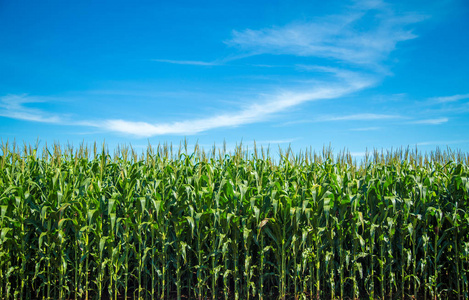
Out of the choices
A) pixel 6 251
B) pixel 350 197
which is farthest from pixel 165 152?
pixel 350 197

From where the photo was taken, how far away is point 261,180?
21.9 ft

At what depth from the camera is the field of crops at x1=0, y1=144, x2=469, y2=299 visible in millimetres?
6090

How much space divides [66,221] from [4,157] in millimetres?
2798

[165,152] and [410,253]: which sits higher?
[165,152]

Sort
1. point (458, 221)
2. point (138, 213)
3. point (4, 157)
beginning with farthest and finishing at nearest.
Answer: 1. point (4, 157)
2. point (458, 221)
3. point (138, 213)

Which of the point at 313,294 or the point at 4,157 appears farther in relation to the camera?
the point at 4,157

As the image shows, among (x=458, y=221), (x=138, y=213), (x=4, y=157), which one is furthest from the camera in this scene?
(x=4, y=157)

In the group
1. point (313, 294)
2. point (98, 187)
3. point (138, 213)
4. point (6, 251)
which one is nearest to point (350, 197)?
point (313, 294)

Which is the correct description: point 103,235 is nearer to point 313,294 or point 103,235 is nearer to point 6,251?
point 6,251

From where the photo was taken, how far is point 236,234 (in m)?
6.17

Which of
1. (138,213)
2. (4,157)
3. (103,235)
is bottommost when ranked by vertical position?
(103,235)

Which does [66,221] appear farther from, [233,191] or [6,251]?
[233,191]

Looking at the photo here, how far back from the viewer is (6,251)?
6.32 metres

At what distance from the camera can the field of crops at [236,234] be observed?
609 cm
